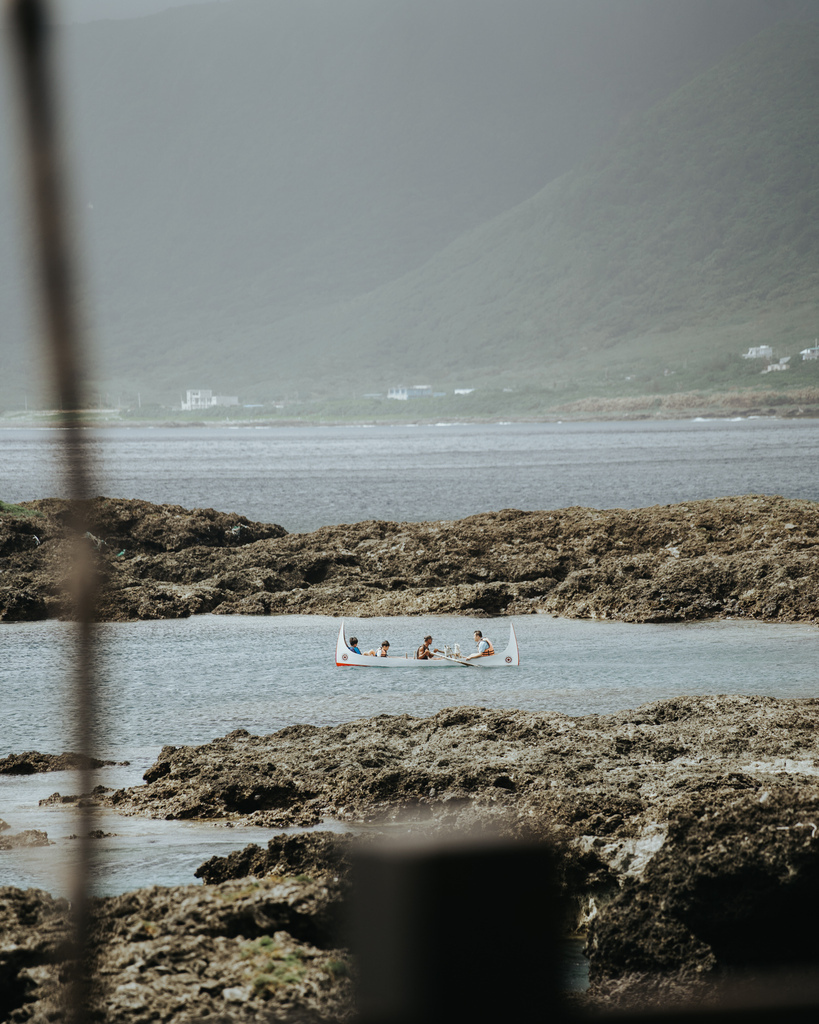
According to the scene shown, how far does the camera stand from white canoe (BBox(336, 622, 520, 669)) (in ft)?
66.2

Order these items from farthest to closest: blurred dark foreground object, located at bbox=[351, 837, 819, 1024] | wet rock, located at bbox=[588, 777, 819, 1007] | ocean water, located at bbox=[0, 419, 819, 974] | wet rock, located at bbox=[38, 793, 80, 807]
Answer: wet rock, located at bbox=[38, 793, 80, 807], ocean water, located at bbox=[0, 419, 819, 974], wet rock, located at bbox=[588, 777, 819, 1007], blurred dark foreground object, located at bbox=[351, 837, 819, 1024]

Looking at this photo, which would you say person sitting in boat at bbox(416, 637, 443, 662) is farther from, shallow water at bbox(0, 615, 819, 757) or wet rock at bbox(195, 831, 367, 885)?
wet rock at bbox(195, 831, 367, 885)

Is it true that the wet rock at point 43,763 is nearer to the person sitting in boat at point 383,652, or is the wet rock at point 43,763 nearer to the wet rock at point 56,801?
the wet rock at point 56,801

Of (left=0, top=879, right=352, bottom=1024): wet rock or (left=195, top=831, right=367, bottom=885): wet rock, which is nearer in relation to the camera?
(left=0, top=879, right=352, bottom=1024): wet rock

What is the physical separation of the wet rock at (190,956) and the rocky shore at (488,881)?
0.04 ft

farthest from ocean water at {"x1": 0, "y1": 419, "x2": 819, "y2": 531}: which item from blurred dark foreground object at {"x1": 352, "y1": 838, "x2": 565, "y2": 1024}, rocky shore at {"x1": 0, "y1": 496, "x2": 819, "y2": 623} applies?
blurred dark foreground object at {"x1": 352, "y1": 838, "x2": 565, "y2": 1024}

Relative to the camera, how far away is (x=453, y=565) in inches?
1182

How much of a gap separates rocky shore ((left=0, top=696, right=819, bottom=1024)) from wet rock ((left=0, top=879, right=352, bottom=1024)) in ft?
0.04

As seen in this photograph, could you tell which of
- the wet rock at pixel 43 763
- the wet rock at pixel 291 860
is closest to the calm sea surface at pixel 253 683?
the wet rock at pixel 43 763

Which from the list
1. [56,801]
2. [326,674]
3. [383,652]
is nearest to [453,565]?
[383,652]

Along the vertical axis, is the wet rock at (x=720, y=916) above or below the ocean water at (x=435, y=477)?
below

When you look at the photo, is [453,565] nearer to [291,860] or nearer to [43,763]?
[43,763]

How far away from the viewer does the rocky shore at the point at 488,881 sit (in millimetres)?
6555

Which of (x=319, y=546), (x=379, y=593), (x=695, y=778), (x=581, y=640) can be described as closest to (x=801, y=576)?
(x=581, y=640)
